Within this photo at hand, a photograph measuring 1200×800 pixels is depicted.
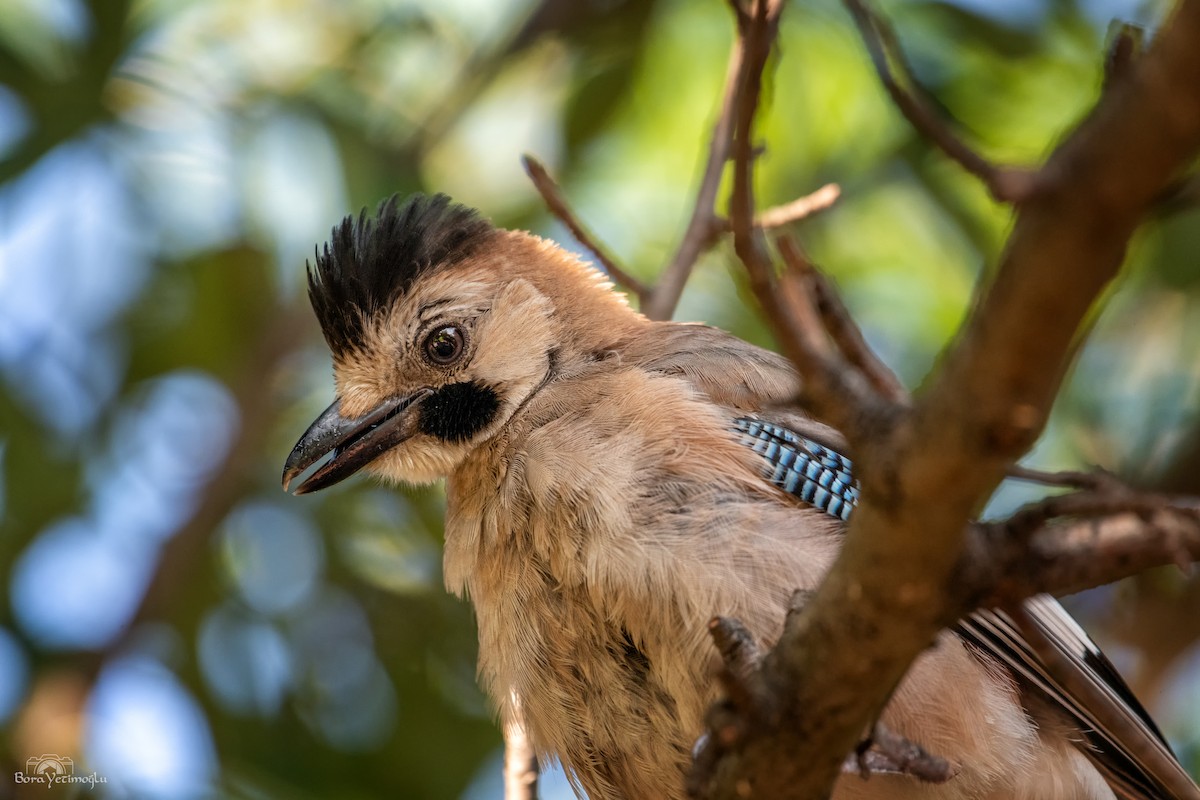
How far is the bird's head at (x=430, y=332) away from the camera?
4887 millimetres

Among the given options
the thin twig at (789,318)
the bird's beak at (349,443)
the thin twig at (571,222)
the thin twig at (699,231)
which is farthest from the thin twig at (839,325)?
the thin twig at (699,231)

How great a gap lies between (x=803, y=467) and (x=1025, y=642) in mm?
876

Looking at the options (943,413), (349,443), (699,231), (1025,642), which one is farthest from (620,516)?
(943,413)

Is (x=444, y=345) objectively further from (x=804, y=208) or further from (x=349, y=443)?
(x=804, y=208)

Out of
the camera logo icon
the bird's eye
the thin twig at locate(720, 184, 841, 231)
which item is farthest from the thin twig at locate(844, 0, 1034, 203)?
the camera logo icon

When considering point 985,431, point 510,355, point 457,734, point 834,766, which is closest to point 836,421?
point 985,431

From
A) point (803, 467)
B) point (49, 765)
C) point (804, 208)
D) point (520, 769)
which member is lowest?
point (49, 765)

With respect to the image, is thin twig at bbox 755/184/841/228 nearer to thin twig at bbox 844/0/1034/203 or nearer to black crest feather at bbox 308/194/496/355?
black crest feather at bbox 308/194/496/355

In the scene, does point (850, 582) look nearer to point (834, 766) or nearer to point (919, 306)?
point (834, 766)

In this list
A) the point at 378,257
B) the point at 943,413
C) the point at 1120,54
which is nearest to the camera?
the point at 1120,54

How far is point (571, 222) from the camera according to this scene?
5.09m

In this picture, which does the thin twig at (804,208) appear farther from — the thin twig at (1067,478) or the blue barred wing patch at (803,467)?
the thin twig at (1067,478)

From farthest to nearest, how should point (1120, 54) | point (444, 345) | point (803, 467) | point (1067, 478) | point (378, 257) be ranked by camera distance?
point (378, 257), point (444, 345), point (803, 467), point (1067, 478), point (1120, 54)

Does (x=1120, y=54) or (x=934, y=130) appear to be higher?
(x=1120, y=54)
